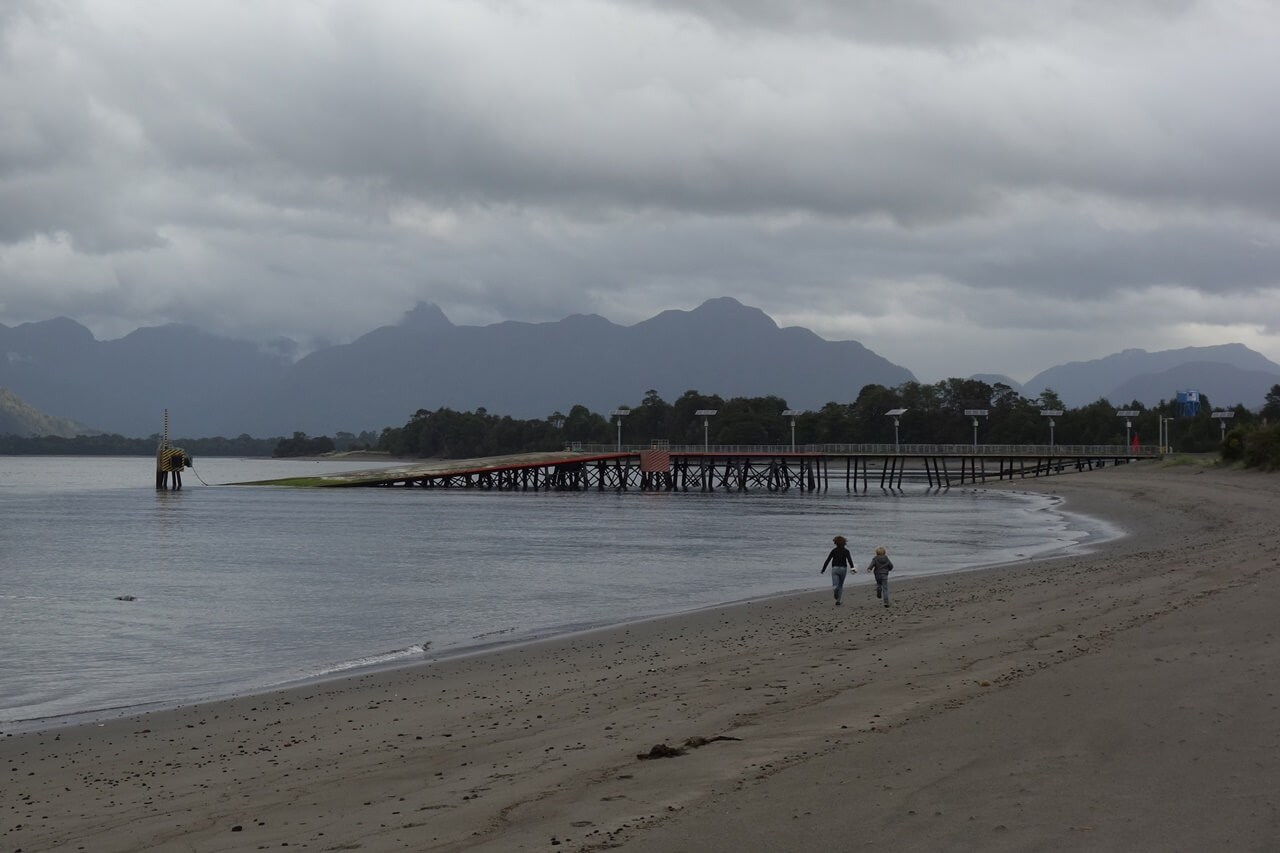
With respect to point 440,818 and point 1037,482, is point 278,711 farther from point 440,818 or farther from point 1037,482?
point 1037,482

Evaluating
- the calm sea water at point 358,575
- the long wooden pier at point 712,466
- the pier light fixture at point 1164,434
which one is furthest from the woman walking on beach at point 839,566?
the pier light fixture at point 1164,434

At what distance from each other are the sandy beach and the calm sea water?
3.62m

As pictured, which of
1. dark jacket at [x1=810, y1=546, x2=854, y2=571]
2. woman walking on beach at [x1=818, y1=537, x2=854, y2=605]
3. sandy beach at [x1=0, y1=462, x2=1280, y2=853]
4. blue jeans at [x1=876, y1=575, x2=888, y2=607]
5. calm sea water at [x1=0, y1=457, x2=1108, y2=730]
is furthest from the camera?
dark jacket at [x1=810, y1=546, x2=854, y2=571]

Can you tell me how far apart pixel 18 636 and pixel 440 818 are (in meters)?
17.4

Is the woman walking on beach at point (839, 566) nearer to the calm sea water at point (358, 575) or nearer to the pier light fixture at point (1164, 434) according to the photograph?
the calm sea water at point (358, 575)

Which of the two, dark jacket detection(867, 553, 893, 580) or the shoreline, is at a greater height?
dark jacket detection(867, 553, 893, 580)

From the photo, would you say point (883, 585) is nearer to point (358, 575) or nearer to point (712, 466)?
point (358, 575)

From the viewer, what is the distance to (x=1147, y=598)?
17734 mm

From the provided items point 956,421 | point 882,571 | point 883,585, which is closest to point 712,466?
point 956,421

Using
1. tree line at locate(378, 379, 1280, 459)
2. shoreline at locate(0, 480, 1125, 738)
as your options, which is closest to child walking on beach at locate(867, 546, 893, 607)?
shoreline at locate(0, 480, 1125, 738)

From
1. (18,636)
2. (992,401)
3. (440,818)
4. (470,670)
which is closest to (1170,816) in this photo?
(440,818)

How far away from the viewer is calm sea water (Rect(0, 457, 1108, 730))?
18656mm

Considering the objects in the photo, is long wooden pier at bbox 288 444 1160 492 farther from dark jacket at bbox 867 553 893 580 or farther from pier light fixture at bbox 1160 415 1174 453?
dark jacket at bbox 867 553 893 580

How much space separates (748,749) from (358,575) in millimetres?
26334
